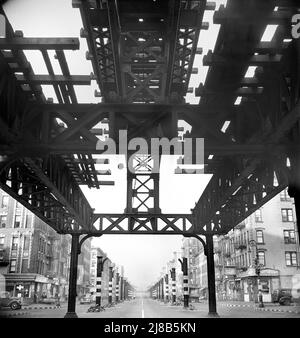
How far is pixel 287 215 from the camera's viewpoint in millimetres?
64000

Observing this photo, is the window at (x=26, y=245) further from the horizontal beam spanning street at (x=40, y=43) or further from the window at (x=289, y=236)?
the horizontal beam spanning street at (x=40, y=43)

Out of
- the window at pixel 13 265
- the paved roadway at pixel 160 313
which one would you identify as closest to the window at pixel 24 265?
the window at pixel 13 265

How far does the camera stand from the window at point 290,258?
61.0 meters

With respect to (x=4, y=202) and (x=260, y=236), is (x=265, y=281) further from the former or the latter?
(x=4, y=202)

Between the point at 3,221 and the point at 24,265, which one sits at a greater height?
the point at 3,221

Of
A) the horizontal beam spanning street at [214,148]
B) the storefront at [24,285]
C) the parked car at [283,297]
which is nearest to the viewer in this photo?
the horizontal beam spanning street at [214,148]

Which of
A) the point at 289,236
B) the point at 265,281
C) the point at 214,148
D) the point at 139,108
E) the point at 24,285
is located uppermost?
the point at 289,236

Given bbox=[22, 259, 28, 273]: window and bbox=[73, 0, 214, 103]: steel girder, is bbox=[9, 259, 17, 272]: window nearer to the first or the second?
bbox=[22, 259, 28, 273]: window

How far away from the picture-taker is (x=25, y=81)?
905cm

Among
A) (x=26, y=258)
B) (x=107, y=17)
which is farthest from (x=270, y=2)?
(x=26, y=258)

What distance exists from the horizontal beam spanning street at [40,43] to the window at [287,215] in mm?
61265

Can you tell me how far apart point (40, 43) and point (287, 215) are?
2433 inches

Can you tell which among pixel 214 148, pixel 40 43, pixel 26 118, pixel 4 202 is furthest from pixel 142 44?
pixel 4 202

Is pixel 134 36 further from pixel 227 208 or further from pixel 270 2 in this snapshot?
pixel 227 208
